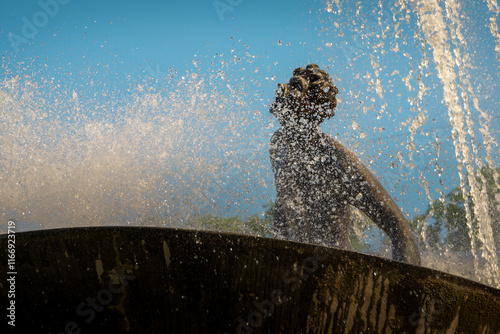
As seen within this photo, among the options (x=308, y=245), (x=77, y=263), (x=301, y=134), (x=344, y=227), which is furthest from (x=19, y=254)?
(x=344, y=227)

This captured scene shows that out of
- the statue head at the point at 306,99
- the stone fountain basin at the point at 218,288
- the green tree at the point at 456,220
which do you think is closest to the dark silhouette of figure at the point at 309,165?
the statue head at the point at 306,99

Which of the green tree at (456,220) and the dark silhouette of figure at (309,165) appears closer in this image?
the dark silhouette of figure at (309,165)

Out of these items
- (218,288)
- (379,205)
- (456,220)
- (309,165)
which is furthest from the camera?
(456,220)

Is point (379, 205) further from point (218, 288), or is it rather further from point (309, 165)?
point (218, 288)

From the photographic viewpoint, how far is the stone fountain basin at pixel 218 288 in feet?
3.43

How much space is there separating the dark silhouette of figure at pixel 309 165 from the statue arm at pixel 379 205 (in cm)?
2

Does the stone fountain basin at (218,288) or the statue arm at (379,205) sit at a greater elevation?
the statue arm at (379,205)

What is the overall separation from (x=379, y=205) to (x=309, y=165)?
0.62m

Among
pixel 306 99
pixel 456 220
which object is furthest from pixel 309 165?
pixel 456 220

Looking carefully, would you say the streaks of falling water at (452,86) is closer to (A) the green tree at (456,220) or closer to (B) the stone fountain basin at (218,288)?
(B) the stone fountain basin at (218,288)

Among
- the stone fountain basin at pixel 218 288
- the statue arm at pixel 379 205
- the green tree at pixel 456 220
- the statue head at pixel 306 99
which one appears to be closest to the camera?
the stone fountain basin at pixel 218 288

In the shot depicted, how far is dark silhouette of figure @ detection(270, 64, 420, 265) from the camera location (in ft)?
8.25

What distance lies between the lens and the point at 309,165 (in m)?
2.63

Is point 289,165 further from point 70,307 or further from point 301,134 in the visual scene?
point 70,307
